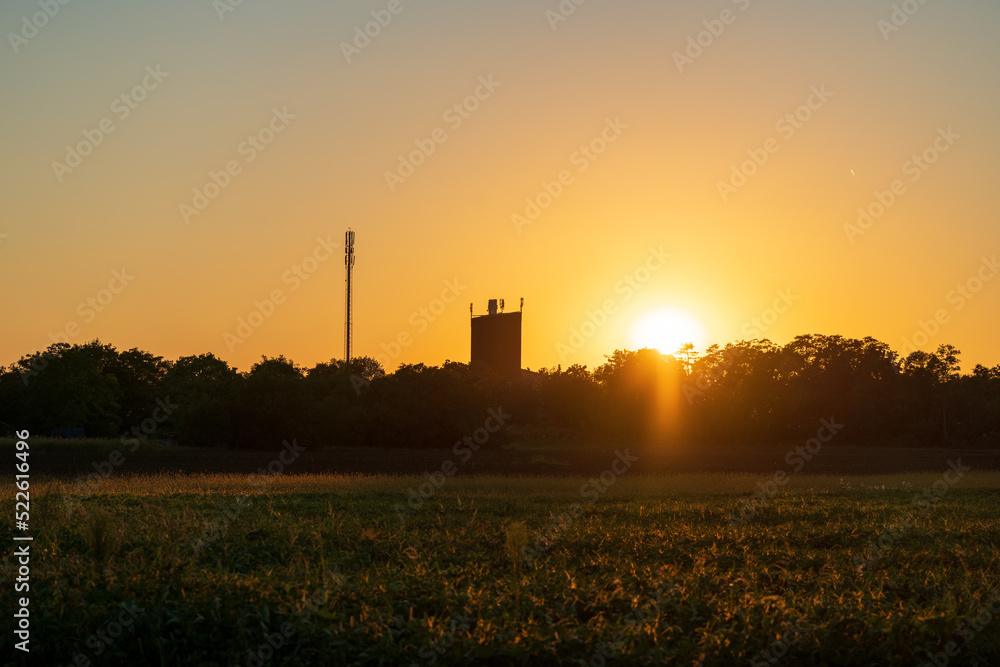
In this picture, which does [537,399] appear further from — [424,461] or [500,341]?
[424,461]

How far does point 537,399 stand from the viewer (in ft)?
319

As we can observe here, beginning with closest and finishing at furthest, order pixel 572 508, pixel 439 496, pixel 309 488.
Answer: pixel 572 508 → pixel 439 496 → pixel 309 488

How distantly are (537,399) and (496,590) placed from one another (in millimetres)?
86402

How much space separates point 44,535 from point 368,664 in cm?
786

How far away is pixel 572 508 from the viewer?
24.0m

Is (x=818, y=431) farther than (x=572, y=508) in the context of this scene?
Yes

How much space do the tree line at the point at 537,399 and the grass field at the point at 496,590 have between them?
2165 inches

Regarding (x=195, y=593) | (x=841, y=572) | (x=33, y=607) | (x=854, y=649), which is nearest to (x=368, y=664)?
(x=195, y=593)

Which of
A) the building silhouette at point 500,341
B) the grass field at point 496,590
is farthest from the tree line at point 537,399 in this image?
the grass field at point 496,590

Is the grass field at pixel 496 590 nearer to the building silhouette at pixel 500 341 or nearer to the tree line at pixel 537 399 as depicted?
the tree line at pixel 537 399

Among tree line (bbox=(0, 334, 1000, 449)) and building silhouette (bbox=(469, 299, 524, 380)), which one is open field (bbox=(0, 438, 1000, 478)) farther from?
building silhouette (bbox=(469, 299, 524, 380))

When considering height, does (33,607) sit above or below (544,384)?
below

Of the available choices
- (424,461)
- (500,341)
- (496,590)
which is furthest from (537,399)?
(496,590)

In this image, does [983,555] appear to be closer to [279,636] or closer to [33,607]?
[279,636]
